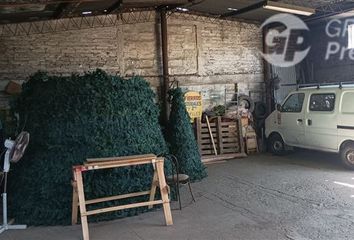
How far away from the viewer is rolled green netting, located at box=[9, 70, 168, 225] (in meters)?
6.24

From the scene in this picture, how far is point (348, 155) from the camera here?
892 centimetres

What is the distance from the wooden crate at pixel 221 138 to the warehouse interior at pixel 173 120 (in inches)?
1.3

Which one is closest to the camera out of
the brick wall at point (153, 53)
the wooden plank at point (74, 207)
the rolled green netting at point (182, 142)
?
the wooden plank at point (74, 207)

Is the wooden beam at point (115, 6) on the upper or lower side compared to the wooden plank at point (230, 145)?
upper

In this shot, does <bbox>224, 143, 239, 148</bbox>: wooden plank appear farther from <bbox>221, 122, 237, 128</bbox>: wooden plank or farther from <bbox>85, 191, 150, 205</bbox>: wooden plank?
<bbox>85, 191, 150, 205</bbox>: wooden plank

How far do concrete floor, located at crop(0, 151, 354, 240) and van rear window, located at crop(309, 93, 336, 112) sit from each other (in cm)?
153

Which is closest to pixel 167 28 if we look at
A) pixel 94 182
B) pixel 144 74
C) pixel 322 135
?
pixel 144 74

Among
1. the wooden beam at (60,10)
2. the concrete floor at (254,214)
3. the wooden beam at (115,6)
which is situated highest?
the wooden beam at (115,6)

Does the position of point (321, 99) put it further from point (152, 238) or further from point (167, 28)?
point (152, 238)

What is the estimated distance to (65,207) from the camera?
245 inches

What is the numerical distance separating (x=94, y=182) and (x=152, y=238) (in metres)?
1.57

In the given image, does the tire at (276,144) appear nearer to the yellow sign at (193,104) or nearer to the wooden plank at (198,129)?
the wooden plank at (198,129)

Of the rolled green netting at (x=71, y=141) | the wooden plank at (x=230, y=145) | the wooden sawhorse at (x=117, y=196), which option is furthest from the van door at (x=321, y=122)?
the wooden sawhorse at (x=117, y=196)

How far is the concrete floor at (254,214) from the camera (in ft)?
17.6
